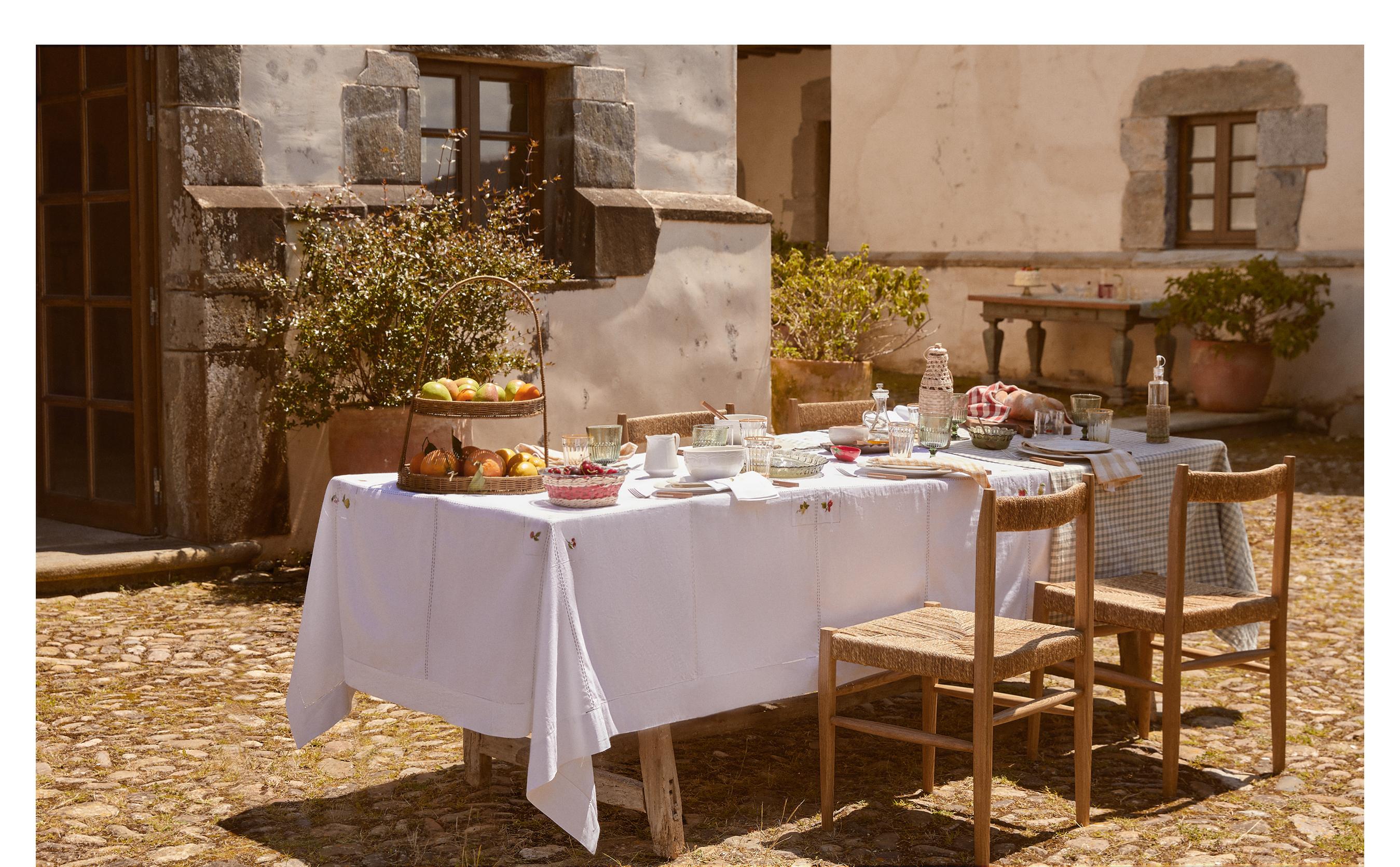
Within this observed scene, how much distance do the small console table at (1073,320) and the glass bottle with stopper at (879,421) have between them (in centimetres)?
671

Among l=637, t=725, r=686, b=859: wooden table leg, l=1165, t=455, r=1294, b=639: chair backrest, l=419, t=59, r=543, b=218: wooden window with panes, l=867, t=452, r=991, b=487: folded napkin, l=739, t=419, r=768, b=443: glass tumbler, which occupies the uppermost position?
l=419, t=59, r=543, b=218: wooden window with panes

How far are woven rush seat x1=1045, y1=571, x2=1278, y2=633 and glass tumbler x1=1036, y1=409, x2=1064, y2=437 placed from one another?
0.61 m

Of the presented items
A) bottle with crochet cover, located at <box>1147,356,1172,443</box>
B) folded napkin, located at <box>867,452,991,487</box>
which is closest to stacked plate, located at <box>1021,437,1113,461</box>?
bottle with crochet cover, located at <box>1147,356,1172,443</box>

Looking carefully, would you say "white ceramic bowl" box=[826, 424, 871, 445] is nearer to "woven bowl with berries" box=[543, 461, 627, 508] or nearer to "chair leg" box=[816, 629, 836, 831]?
"chair leg" box=[816, 629, 836, 831]

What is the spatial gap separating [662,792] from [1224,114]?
29.9 feet

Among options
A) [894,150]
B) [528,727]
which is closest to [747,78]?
[894,150]

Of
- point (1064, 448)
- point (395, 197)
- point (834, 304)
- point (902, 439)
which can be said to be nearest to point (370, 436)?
point (395, 197)

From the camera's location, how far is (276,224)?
5859mm

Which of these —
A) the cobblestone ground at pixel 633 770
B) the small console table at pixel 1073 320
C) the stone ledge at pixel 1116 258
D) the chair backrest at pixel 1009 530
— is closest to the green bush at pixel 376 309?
the cobblestone ground at pixel 633 770

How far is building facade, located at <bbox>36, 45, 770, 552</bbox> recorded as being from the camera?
19.2 ft

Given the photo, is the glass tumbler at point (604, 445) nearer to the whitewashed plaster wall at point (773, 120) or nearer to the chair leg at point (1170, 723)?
the chair leg at point (1170, 723)

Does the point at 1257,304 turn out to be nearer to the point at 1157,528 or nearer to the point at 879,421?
the point at 1157,528

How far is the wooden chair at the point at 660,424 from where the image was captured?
4449 millimetres

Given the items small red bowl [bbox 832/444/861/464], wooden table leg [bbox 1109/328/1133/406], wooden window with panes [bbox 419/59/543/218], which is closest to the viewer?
small red bowl [bbox 832/444/861/464]
